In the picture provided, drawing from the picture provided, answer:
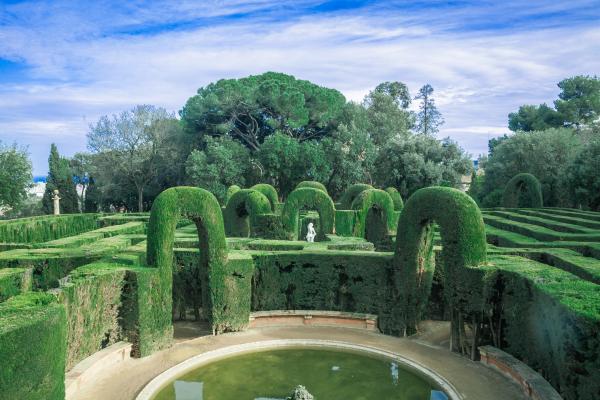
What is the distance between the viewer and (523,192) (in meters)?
36.4

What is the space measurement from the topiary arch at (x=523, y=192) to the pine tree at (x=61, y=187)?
46.5m

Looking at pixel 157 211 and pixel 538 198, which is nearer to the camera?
pixel 157 211

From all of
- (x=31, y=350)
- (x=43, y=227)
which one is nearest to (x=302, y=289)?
(x=31, y=350)

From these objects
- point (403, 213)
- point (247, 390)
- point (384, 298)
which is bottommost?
point (247, 390)

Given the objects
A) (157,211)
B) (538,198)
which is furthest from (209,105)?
(157,211)

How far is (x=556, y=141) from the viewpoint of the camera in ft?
126

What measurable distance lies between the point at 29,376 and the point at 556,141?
138 ft

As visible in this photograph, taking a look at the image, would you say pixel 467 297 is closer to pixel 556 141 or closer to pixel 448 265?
pixel 448 265

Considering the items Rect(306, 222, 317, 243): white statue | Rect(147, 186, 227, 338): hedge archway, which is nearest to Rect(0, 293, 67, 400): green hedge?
Rect(147, 186, 227, 338): hedge archway

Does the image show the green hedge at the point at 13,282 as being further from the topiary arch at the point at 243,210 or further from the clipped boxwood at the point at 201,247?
the topiary arch at the point at 243,210

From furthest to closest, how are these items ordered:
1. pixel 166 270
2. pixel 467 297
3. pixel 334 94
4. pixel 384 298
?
pixel 334 94
pixel 384 298
pixel 166 270
pixel 467 297

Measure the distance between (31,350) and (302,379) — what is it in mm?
5797

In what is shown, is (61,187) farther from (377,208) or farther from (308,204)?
(377,208)

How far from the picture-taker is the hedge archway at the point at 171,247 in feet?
39.5
